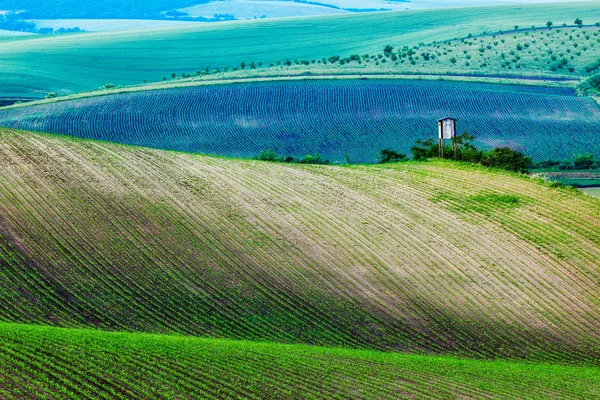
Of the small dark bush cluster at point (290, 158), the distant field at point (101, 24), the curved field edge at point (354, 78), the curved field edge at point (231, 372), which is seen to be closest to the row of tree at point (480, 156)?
the small dark bush cluster at point (290, 158)

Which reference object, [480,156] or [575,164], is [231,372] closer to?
[480,156]

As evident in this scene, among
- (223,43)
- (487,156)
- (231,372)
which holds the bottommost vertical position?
(223,43)

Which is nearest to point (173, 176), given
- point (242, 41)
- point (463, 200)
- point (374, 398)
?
point (463, 200)

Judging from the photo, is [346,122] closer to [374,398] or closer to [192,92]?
[192,92]

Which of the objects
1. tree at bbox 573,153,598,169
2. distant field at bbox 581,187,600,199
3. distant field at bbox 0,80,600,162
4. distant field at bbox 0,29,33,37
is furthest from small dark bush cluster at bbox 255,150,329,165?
distant field at bbox 0,29,33,37

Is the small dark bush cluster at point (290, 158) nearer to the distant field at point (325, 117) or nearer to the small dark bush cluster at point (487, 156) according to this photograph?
the distant field at point (325, 117)

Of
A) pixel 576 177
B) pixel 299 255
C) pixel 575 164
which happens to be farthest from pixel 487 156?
pixel 299 255
